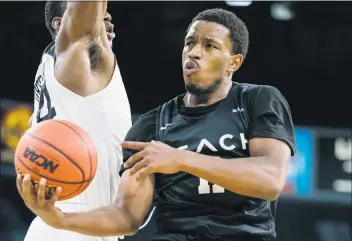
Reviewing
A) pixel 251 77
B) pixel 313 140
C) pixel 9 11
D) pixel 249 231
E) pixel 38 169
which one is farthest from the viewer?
pixel 251 77

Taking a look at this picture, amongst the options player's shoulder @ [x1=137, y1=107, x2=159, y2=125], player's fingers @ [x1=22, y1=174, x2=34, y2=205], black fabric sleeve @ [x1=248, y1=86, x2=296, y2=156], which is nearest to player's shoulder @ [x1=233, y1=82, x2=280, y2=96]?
black fabric sleeve @ [x1=248, y1=86, x2=296, y2=156]

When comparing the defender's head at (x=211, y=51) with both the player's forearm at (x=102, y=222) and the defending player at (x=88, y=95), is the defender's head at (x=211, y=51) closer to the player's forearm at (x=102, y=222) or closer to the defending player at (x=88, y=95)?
the defending player at (x=88, y=95)

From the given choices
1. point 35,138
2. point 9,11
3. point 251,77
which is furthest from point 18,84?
point 35,138

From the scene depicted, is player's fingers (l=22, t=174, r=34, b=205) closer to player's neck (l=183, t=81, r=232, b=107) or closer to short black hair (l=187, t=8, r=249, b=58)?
player's neck (l=183, t=81, r=232, b=107)

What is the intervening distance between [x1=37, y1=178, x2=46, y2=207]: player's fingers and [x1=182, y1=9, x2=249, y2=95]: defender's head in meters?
0.79

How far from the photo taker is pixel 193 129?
9.86 feet

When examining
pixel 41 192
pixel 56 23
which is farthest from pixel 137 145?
pixel 56 23

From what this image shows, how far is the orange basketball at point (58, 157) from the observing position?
2.63 metres

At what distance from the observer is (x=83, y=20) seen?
3.22 m

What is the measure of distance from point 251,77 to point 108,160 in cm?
789

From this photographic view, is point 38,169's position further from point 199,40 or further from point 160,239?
point 199,40

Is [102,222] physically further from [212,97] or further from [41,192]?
[212,97]

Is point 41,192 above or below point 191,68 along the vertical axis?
below

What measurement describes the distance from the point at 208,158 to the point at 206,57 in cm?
53
